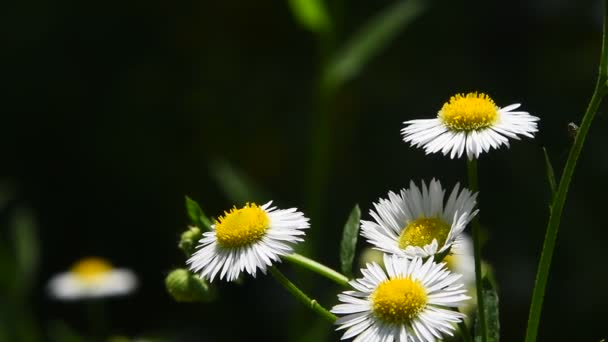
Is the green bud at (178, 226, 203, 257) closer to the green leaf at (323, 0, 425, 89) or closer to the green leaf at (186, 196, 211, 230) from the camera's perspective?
the green leaf at (186, 196, 211, 230)

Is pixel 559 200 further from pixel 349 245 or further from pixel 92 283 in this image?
pixel 92 283

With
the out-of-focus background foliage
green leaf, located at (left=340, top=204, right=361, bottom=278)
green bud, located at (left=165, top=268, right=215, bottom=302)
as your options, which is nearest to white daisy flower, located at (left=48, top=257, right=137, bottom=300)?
the out-of-focus background foliage

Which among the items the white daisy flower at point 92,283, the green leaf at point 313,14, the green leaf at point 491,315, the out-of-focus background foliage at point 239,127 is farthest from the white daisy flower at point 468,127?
the out-of-focus background foliage at point 239,127

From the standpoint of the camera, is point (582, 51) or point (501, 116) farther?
point (582, 51)

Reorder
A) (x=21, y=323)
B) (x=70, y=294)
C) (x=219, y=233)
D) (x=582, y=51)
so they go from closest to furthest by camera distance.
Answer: (x=219, y=233)
(x=21, y=323)
(x=70, y=294)
(x=582, y=51)

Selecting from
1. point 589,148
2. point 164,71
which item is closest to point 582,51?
point 589,148

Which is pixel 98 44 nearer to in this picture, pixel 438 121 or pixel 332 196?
pixel 332 196

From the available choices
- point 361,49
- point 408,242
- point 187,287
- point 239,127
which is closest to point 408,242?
point 408,242

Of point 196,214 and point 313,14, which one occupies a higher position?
point 313,14
